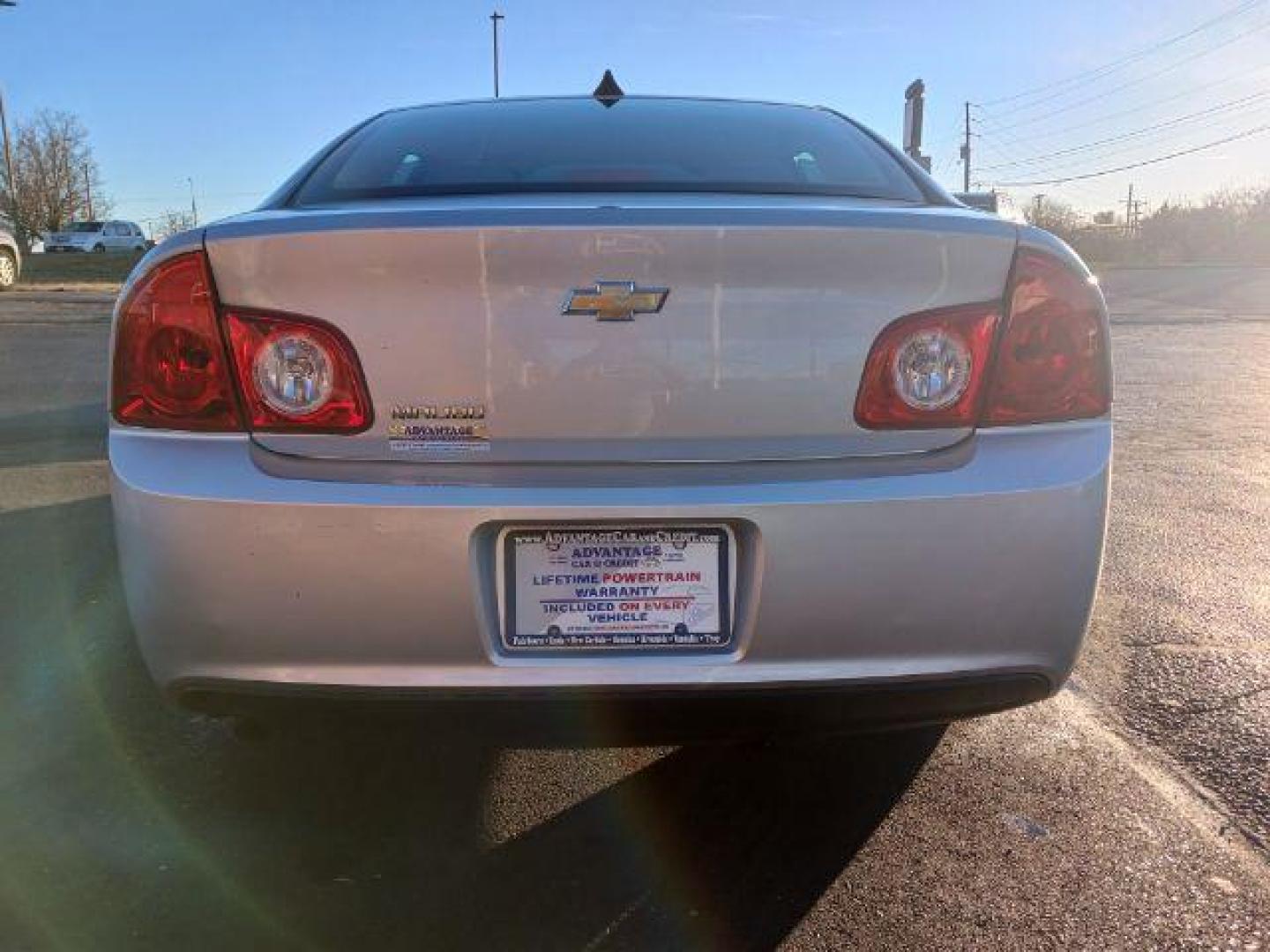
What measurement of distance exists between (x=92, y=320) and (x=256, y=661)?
1448cm

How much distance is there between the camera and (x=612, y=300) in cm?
186

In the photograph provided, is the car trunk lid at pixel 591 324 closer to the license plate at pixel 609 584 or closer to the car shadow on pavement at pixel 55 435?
the license plate at pixel 609 584

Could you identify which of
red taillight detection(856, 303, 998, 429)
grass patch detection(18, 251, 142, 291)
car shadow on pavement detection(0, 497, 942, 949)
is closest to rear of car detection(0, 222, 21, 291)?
grass patch detection(18, 251, 142, 291)

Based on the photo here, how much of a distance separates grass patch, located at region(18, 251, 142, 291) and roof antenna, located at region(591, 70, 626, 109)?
2152cm

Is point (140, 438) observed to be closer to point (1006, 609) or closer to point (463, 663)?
point (463, 663)

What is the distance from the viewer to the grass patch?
23.7m

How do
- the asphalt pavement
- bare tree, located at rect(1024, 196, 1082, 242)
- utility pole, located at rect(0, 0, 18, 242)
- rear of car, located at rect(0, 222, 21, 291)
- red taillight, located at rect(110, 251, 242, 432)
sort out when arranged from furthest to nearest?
bare tree, located at rect(1024, 196, 1082, 242) < utility pole, located at rect(0, 0, 18, 242) < rear of car, located at rect(0, 222, 21, 291) < the asphalt pavement < red taillight, located at rect(110, 251, 242, 432)

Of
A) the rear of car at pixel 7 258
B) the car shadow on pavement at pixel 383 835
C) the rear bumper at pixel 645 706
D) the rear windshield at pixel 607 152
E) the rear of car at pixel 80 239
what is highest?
the rear of car at pixel 80 239

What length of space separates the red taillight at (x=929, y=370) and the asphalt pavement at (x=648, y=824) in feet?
3.11

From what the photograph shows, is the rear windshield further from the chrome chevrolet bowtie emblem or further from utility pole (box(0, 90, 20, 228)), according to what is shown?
utility pole (box(0, 90, 20, 228))

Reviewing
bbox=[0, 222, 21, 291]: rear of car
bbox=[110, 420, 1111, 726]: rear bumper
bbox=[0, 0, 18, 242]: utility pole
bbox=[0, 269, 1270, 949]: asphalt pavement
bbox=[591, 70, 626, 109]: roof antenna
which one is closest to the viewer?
bbox=[110, 420, 1111, 726]: rear bumper

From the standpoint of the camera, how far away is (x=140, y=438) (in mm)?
1979

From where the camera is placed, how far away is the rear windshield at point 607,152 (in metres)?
2.45

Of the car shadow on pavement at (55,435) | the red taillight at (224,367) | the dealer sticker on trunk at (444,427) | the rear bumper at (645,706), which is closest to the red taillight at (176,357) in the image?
the red taillight at (224,367)
